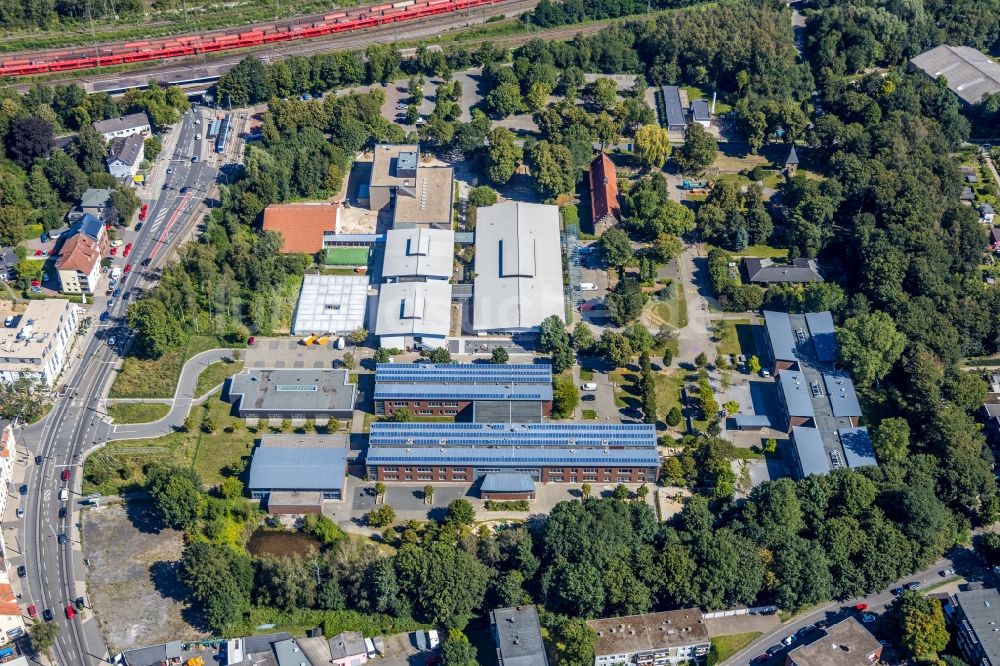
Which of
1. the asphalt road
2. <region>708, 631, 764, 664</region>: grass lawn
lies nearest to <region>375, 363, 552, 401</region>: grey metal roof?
the asphalt road

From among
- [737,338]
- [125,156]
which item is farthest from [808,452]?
[125,156]

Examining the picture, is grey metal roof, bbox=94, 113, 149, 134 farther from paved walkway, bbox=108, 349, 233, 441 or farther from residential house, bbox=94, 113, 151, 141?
paved walkway, bbox=108, 349, 233, 441

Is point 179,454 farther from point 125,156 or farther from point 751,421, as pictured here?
point 751,421

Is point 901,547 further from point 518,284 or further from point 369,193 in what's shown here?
point 369,193

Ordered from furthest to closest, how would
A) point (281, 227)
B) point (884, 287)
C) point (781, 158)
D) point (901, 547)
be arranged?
point (781, 158)
point (281, 227)
point (884, 287)
point (901, 547)

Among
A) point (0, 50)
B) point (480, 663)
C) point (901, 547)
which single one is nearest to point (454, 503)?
point (480, 663)

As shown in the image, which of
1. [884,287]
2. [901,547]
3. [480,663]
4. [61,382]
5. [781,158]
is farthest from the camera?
[781,158]

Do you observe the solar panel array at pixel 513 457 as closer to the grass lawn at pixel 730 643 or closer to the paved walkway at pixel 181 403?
the grass lawn at pixel 730 643
